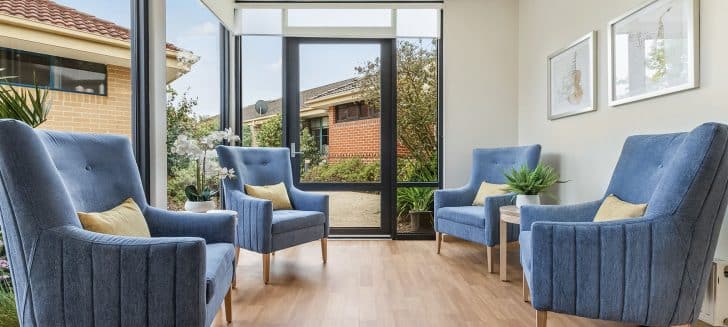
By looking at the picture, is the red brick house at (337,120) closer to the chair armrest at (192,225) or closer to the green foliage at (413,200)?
the green foliage at (413,200)

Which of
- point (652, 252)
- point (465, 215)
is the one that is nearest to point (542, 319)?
point (652, 252)

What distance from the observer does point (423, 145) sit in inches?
178

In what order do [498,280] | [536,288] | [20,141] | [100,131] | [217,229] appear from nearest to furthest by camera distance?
1. [20,141]
2. [536,288]
3. [217,229]
4. [100,131]
5. [498,280]

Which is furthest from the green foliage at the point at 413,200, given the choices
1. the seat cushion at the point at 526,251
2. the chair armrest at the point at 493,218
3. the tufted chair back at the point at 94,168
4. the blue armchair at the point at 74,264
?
the blue armchair at the point at 74,264

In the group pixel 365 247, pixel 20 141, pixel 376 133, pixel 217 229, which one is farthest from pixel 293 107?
pixel 20 141

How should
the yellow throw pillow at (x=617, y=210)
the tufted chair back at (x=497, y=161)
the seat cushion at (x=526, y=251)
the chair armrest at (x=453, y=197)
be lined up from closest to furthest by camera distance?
1. the yellow throw pillow at (x=617, y=210)
2. the seat cushion at (x=526, y=251)
3. the tufted chair back at (x=497, y=161)
4. the chair armrest at (x=453, y=197)

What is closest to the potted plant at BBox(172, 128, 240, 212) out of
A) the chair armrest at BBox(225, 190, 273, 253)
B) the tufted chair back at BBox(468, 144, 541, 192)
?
the chair armrest at BBox(225, 190, 273, 253)

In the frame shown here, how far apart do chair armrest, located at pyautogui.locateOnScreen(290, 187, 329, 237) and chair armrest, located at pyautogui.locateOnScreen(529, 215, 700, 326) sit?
6.33ft

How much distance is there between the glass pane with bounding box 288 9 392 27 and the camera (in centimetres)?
441

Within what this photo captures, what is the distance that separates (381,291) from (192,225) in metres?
1.26

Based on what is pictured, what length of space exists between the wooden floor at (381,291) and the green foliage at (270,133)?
121cm

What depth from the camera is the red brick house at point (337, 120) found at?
14.8ft

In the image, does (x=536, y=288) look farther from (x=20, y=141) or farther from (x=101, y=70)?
(x=101, y=70)

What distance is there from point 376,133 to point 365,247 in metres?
1.22
